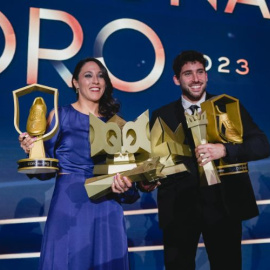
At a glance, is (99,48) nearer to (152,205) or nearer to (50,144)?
(152,205)

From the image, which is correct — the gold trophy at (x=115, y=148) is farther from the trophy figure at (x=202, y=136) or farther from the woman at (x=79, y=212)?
the trophy figure at (x=202, y=136)

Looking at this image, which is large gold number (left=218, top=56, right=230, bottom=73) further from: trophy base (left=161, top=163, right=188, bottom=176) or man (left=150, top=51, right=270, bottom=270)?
trophy base (left=161, top=163, right=188, bottom=176)

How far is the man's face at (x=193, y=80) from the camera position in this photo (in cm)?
182

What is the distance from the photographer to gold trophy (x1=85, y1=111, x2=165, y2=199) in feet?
4.33

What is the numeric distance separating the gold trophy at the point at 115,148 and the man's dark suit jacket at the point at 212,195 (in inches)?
12.2

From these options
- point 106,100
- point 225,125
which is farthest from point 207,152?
point 106,100

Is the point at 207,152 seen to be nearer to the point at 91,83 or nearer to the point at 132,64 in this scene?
the point at 91,83

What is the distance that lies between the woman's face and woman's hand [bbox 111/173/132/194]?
15.9 inches

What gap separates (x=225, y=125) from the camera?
1546mm

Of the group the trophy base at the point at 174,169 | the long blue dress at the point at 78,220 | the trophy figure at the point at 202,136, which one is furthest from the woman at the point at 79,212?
the trophy figure at the point at 202,136

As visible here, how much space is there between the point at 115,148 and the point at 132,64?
1328 millimetres

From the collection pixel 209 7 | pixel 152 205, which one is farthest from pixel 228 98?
pixel 209 7

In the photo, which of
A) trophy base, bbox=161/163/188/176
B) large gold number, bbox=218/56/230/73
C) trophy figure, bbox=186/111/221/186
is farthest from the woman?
large gold number, bbox=218/56/230/73

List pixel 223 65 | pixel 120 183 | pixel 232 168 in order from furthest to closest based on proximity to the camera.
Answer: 1. pixel 223 65
2. pixel 232 168
3. pixel 120 183
